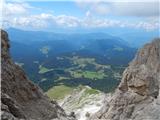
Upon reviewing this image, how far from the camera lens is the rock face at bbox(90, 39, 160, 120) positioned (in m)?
51.0

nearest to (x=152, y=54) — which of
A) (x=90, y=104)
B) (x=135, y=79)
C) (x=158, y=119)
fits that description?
(x=135, y=79)

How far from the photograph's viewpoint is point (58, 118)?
33062 mm

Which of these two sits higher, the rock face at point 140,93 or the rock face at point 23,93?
the rock face at point 23,93

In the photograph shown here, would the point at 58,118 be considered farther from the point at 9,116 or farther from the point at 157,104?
the point at 157,104

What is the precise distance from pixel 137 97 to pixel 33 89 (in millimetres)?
24027

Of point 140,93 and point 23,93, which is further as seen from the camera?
point 140,93

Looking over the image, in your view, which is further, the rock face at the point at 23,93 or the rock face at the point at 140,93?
the rock face at the point at 140,93

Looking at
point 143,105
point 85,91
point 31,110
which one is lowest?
point 85,91

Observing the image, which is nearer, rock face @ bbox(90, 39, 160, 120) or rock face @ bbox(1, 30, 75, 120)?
rock face @ bbox(1, 30, 75, 120)

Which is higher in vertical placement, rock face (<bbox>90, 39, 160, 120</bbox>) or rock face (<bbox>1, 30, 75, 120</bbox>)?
rock face (<bbox>1, 30, 75, 120</bbox>)

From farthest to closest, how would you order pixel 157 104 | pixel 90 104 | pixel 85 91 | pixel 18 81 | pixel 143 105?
pixel 85 91
pixel 90 104
pixel 143 105
pixel 157 104
pixel 18 81

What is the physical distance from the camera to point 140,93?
58.1 meters

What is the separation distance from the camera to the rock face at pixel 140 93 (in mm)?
50969

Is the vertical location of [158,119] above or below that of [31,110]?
below
